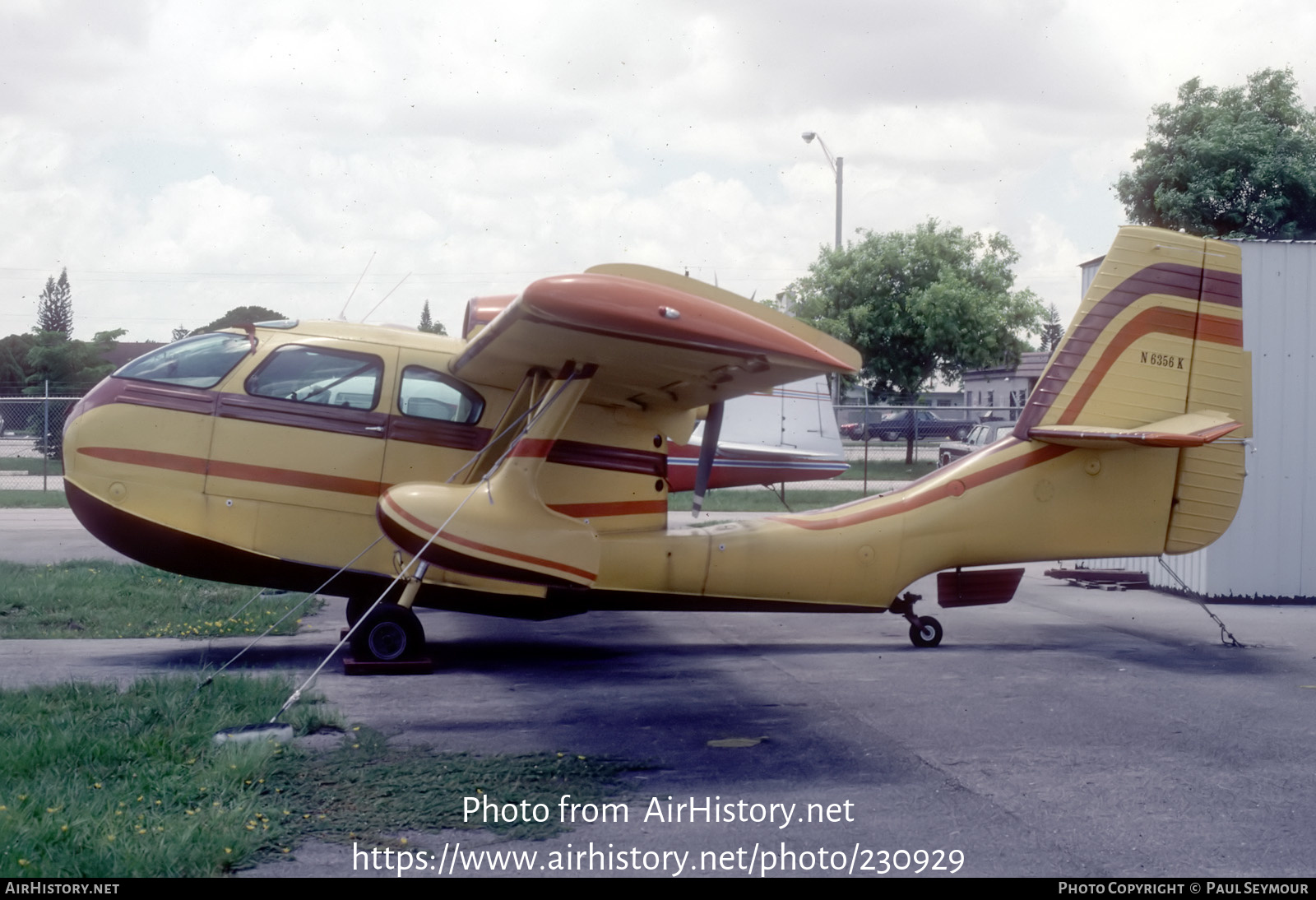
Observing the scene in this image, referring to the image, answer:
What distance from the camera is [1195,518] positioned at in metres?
8.68

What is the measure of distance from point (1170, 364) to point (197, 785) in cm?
758

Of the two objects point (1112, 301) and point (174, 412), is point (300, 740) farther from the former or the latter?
point (1112, 301)

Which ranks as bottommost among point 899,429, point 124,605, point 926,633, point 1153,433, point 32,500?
point 32,500

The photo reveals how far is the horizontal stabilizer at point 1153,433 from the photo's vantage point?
7977 mm

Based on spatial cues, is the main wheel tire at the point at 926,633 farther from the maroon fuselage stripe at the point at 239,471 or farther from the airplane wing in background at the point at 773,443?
the maroon fuselage stripe at the point at 239,471

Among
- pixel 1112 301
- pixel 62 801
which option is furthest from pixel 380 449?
pixel 1112 301

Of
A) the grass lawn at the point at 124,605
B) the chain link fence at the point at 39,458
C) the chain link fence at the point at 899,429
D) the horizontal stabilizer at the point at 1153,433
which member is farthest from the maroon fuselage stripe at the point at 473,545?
the chain link fence at the point at 899,429

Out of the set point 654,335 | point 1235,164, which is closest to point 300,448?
point 654,335

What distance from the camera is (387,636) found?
24.9 ft

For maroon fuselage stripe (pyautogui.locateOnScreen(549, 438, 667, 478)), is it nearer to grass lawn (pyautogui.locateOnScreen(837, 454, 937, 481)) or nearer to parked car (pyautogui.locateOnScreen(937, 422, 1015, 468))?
grass lawn (pyautogui.locateOnScreen(837, 454, 937, 481))

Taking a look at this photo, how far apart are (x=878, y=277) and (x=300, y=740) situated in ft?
99.3

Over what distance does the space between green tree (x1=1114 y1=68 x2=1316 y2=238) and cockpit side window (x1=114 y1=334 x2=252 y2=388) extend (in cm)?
2745

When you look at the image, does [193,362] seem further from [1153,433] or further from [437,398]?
[1153,433]

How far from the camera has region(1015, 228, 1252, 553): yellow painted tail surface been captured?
868 cm
